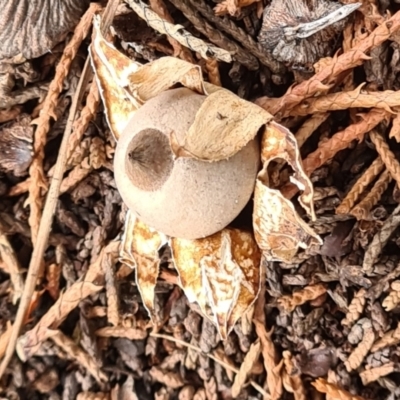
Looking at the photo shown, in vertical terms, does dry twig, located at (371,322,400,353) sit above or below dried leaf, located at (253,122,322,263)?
below

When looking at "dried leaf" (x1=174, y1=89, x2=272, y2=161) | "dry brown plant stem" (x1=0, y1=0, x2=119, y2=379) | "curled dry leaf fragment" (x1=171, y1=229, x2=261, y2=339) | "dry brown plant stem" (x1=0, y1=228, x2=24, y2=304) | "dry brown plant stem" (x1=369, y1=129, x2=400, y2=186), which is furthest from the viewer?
"dry brown plant stem" (x1=0, y1=228, x2=24, y2=304)

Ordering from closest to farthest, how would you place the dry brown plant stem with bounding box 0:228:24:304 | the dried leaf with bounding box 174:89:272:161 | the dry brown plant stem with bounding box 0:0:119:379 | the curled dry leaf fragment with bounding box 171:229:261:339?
1. the dried leaf with bounding box 174:89:272:161
2. the curled dry leaf fragment with bounding box 171:229:261:339
3. the dry brown plant stem with bounding box 0:0:119:379
4. the dry brown plant stem with bounding box 0:228:24:304

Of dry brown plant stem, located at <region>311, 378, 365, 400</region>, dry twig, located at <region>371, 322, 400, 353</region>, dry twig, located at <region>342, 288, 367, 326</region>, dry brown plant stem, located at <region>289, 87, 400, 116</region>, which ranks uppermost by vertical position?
dry brown plant stem, located at <region>289, 87, 400, 116</region>

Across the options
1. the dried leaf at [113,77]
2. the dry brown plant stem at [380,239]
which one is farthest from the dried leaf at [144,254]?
the dry brown plant stem at [380,239]

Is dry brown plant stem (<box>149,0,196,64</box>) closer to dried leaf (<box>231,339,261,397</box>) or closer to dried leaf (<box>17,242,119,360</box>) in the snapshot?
dried leaf (<box>17,242,119,360</box>)

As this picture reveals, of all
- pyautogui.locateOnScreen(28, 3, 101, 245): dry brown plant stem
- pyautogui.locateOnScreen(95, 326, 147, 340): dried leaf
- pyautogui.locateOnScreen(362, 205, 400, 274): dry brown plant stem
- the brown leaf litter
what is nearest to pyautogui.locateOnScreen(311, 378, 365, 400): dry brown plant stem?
the brown leaf litter

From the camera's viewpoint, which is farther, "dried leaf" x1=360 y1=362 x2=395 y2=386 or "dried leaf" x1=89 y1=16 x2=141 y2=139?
"dried leaf" x1=360 y1=362 x2=395 y2=386

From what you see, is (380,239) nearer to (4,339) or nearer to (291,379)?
(291,379)

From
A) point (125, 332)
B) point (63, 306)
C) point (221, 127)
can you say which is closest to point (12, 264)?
point (63, 306)
